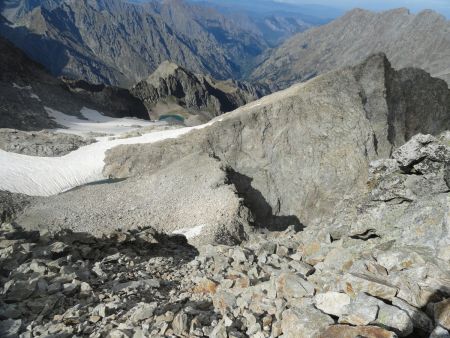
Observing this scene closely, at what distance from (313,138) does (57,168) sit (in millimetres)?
28270

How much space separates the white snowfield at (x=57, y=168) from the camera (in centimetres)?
4409

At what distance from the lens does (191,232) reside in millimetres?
31609

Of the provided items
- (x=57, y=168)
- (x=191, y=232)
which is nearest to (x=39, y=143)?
(x=57, y=168)

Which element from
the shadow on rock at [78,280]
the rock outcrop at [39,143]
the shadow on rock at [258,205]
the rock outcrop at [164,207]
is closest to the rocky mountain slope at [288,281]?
the shadow on rock at [78,280]

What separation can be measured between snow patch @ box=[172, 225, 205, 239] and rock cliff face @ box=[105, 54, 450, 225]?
10.5 meters

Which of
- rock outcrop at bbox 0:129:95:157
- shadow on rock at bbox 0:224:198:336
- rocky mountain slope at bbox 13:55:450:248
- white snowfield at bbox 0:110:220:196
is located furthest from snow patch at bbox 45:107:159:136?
shadow on rock at bbox 0:224:198:336

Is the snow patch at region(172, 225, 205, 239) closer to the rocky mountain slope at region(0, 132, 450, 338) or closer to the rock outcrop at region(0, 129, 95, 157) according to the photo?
the rocky mountain slope at region(0, 132, 450, 338)

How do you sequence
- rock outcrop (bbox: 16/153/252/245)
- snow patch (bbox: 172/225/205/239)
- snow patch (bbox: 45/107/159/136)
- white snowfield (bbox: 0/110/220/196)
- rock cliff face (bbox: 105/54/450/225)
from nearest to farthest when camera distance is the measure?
1. snow patch (bbox: 172/225/205/239)
2. rock outcrop (bbox: 16/153/252/245)
3. rock cliff face (bbox: 105/54/450/225)
4. white snowfield (bbox: 0/110/220/196)
5. snow patch (bbox: 45/107/159/136)

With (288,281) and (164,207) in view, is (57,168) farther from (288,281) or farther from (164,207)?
(288,281)

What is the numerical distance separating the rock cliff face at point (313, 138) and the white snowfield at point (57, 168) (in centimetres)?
242

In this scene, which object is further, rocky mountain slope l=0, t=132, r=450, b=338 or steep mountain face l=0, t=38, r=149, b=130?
steep mountain face l=0, t=38, r=149, b=130

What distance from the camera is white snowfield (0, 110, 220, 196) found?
44.1m

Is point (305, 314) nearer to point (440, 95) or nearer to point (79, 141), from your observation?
point (440, 95)

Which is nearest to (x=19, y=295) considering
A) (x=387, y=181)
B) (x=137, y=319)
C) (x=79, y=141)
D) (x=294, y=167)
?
(x=137, y=319)
